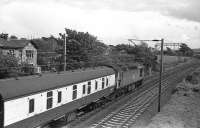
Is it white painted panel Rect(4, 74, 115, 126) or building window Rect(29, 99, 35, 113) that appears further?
building window Rect(29, 99, 35, 113)

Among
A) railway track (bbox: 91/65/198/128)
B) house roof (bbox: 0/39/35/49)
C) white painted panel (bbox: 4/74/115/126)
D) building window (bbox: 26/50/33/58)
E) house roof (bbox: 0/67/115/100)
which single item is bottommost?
railway track (bbox: 91/65/198/128)

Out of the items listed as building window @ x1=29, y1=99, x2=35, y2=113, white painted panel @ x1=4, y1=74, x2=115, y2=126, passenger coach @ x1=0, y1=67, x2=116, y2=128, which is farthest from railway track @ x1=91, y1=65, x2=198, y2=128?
building window @ x1=29, y1=99, x2=35, y2=113

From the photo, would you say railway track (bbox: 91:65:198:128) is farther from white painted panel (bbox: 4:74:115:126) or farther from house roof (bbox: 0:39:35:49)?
house roof (bbox: 0:39:35:49)

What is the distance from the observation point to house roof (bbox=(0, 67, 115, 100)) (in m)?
13.1

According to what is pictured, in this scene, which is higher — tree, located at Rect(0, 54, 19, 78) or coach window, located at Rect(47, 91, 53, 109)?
tree, located at Rect(0, 54, 19, 78)

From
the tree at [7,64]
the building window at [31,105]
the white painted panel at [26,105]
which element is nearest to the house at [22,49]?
the tree at [7,64]

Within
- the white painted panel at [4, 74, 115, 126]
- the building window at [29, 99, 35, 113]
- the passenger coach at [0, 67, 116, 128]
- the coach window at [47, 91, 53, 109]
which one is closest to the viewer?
the white painted panel at [4, 74, 115, 126]

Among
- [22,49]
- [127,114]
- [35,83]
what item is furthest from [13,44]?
[35,83]

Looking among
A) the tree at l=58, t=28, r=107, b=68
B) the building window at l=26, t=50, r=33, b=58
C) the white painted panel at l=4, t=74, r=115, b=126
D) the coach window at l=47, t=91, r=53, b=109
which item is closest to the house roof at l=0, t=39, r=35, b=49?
the building window at l=26, t=50, r=33, b=58

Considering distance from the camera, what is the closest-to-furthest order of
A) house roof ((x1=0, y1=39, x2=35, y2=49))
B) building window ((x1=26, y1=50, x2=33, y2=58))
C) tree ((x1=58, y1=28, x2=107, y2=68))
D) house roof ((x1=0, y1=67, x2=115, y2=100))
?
house roof ((x1=0, y1=67, x2=115, y2=100)), tree ((x1=58, y1=28, x2=107, y2=68)), house roof ((x1=0, y1=39, x2=35, y2=49)), building window ((x1=26, y1=50, x2=33, y2=58))

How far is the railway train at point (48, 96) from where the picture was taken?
1300 centimetres

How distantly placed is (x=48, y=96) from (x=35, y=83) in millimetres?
1275

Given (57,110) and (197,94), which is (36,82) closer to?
(57,110)

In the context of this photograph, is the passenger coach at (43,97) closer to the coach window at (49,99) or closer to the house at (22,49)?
the coach window at (49,99)
